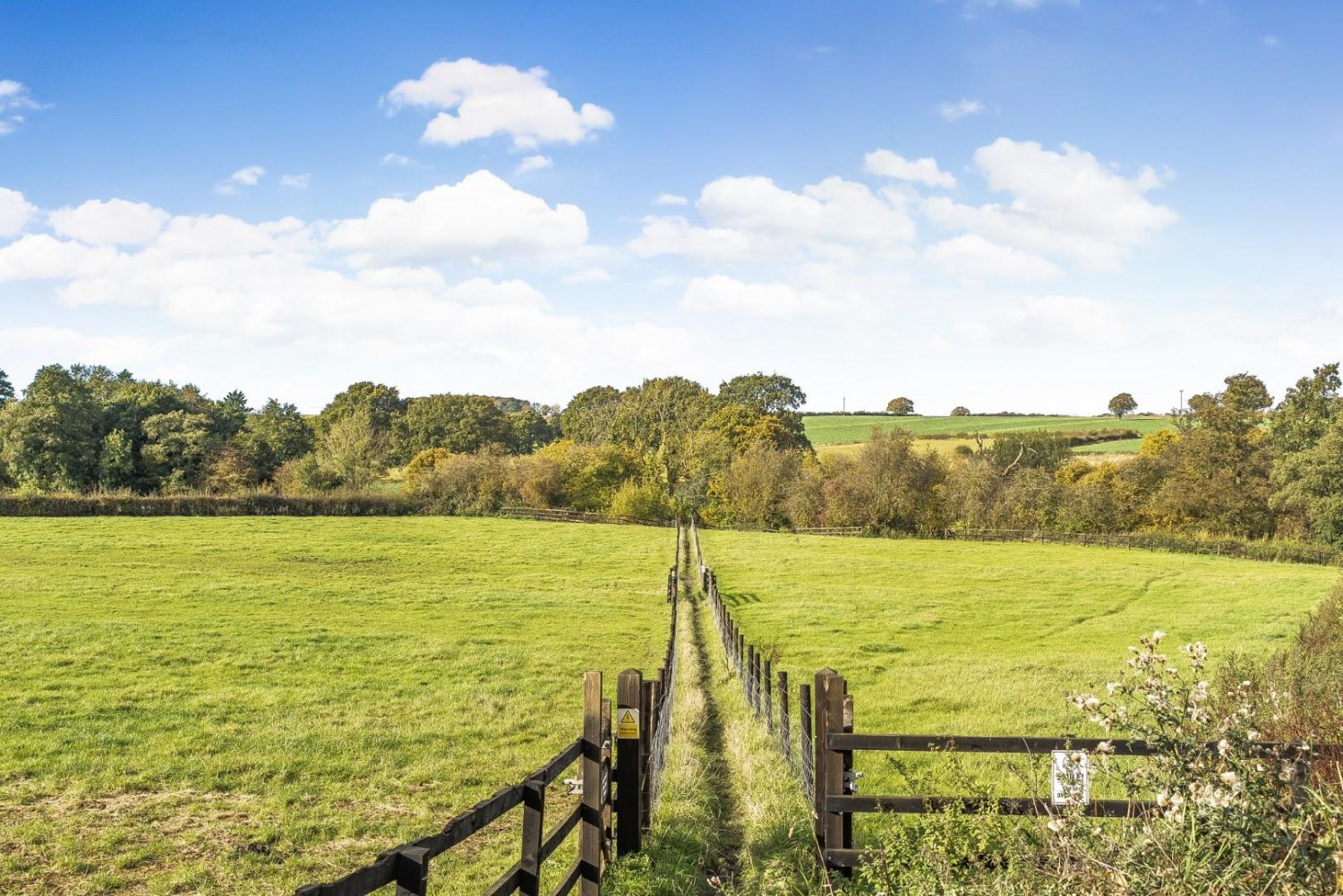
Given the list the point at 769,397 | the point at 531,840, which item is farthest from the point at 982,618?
the point at 769,397

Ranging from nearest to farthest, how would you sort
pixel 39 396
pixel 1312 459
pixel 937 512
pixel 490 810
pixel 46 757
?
pixel 490 810 < pixel 46 757 < pixel 1312 459 < pixel 39 396 < pixel 937 512

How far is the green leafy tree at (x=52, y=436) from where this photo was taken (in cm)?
6378

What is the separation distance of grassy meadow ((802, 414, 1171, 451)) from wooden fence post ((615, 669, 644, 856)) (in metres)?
101

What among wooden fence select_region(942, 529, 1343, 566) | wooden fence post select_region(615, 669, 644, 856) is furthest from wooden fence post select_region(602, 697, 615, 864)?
wooden fence select_region(942, 529, 1343, 566)

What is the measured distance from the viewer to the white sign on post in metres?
4.61

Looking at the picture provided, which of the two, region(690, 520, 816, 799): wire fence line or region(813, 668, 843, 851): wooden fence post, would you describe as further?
region(690, 520, 816, 799): wire fence line

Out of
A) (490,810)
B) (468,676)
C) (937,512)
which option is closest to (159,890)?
(490,810)

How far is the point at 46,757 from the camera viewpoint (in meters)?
11.4

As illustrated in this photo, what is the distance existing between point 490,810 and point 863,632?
67.8 ft

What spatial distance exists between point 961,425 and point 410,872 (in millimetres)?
133734

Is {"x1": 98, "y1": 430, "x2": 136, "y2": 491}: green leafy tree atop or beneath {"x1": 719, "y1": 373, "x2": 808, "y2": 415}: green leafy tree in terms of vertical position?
beneath

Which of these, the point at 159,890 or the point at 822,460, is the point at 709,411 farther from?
the point at 159,890

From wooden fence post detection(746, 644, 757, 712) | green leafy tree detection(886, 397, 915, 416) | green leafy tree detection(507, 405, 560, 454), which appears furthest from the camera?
green leafy tree detection(886, 397, 915, 416)

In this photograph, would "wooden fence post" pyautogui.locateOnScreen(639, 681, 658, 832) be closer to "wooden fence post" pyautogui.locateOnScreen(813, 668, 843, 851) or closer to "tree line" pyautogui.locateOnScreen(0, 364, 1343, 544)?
"wooden fence post" pyautogui.locateOnScreen(813, 668, 843, 851)
